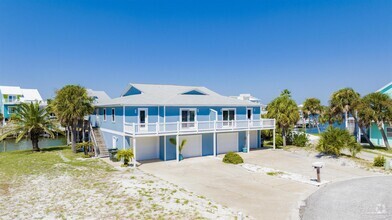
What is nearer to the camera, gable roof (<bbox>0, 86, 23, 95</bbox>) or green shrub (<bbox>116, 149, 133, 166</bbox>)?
green shrub (<bbox>116, 149, 133, 166</bbox>)

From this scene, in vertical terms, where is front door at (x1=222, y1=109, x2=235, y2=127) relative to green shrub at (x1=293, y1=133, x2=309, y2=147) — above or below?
above

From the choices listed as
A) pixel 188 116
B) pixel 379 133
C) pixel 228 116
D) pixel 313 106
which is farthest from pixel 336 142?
pixel 313 106

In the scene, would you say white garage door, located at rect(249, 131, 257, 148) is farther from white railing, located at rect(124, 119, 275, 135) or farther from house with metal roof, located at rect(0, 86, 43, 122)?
house with metal roof, located at rect(0, 86, 43, 122)

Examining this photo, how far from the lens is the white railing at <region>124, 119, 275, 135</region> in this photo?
19.6 meters

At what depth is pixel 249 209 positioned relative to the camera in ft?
34.2

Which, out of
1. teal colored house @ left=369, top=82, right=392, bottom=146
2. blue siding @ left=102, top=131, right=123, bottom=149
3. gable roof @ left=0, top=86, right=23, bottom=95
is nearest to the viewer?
blue siding @ left=102, top=131, right=123, bottom=149

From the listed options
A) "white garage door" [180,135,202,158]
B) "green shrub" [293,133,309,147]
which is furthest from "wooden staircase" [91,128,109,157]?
"green shrub" [293,133,309,147]

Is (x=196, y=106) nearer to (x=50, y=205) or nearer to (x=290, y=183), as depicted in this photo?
(x=290, y=183)

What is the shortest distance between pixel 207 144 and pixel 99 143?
10023mm

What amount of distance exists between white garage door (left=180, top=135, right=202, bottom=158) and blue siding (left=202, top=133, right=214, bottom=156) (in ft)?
1.41

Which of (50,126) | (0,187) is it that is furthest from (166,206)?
(50,126)

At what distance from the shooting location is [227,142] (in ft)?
82.0

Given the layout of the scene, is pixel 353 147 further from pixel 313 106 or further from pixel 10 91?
pixel 10 91

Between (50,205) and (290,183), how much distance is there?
39.1 ft
